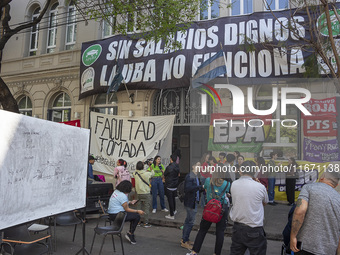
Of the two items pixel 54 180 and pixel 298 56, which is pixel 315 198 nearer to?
pixel 54 180

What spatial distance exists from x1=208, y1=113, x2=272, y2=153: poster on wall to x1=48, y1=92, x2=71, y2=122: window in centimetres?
896

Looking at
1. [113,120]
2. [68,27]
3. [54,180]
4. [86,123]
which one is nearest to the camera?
[54,180]

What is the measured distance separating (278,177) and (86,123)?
9193 mm

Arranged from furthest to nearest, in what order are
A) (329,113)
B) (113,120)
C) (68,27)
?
(68,27) → (113,120) → (329,113)

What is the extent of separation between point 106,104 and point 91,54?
2498 millimetres

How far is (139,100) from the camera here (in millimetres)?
13047

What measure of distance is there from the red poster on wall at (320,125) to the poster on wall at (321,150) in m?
0.31

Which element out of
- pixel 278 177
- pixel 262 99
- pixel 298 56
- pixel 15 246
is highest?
pixel 298 56

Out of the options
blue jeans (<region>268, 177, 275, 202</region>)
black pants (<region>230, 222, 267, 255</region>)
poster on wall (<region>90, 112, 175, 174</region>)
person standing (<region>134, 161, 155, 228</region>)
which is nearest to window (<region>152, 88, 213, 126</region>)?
poster on wall (<region>90, 112, 175, 174</region>)

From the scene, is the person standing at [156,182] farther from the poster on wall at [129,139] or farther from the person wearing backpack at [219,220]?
the person wearing backpack at [219,220]

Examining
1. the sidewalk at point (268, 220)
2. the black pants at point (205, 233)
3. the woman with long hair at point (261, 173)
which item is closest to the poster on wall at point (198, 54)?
the woman with long hair at point (261, 173)

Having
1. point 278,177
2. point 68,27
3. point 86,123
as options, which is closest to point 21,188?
point 278,177

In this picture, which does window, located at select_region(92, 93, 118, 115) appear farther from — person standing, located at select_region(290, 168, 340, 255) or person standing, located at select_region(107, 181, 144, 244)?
person standing, located at select_region(290, 168, 340, 255)

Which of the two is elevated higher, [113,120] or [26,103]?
[26,103]
